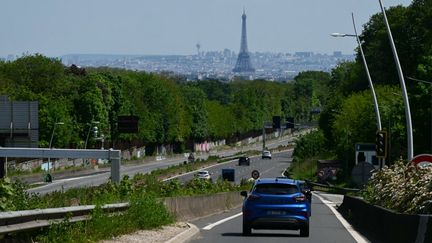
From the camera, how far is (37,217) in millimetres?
19875

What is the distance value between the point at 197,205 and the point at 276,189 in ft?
42.8

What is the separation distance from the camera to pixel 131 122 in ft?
168

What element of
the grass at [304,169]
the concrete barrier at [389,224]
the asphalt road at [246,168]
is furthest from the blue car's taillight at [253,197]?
the grass at [304,169]

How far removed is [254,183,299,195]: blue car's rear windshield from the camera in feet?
106

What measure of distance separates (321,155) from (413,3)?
190 feet

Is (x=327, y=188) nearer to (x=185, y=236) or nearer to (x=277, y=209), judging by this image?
(x=277, y=209)

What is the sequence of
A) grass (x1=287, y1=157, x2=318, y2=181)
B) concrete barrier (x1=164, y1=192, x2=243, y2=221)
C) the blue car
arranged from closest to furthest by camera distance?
the blue car → concrete barrier (x1=164, y1=192, x2=243, y2=221) → grass (x1=287, y1=157, x2=318, y2=181)

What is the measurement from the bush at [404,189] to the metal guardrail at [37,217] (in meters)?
7.23

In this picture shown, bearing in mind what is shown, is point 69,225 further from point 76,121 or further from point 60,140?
point 76,121

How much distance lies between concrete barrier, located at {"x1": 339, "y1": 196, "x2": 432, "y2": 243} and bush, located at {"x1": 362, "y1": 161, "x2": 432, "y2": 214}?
490 millimetres

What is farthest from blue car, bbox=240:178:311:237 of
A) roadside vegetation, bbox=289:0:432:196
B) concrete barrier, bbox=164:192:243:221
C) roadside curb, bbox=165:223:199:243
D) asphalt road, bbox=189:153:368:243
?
roadside vegetation, bbox=289:0:432:196

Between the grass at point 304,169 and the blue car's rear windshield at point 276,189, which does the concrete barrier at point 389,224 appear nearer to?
the blue car's rear windshield at point 276,189

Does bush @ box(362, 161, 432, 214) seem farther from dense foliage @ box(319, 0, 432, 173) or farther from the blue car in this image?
dense foliage @ box(319, 0, 432, 173)

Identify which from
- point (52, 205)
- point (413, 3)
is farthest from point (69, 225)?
point (413, 3)
